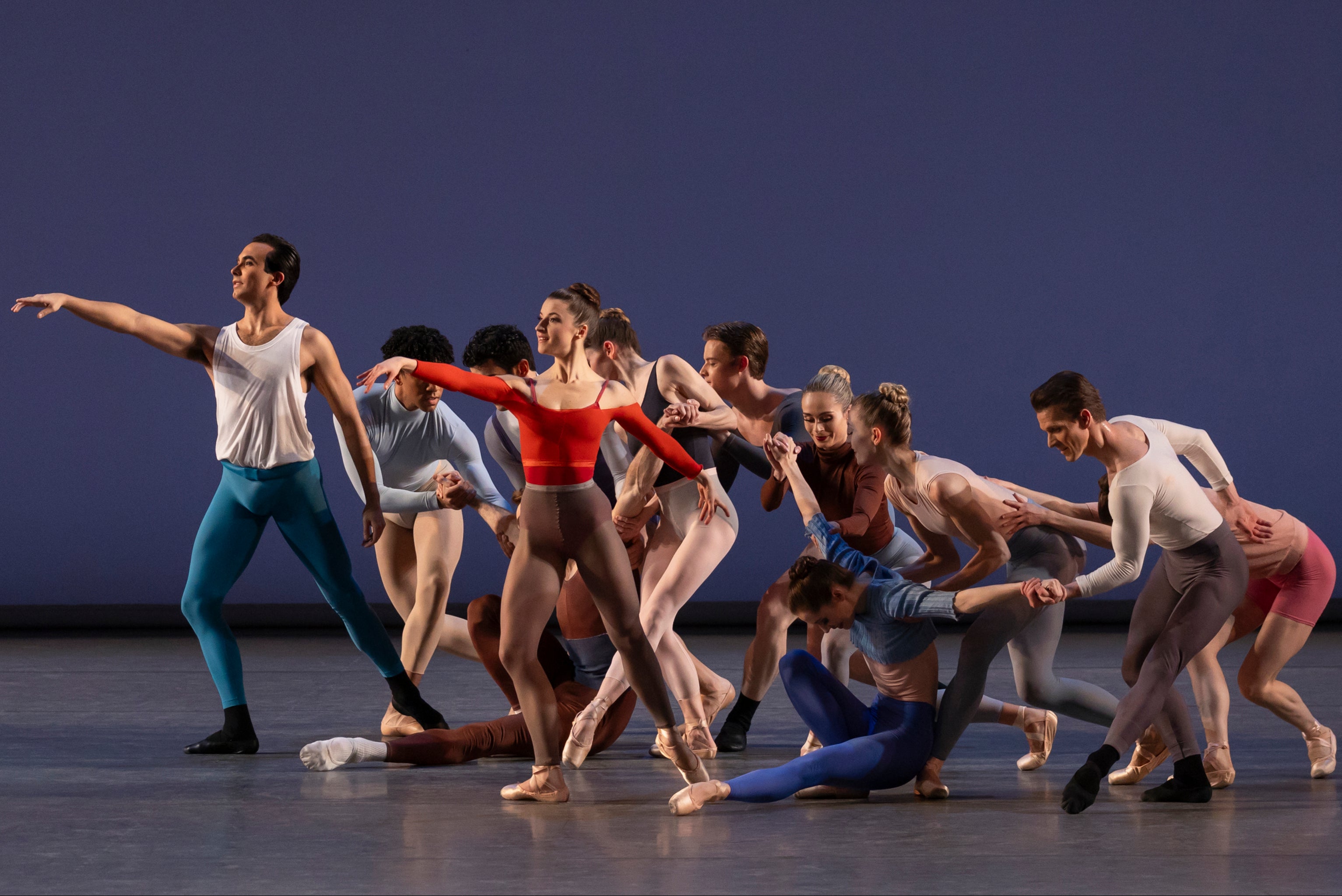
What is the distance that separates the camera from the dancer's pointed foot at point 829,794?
3.70 m

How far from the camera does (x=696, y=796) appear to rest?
350cm

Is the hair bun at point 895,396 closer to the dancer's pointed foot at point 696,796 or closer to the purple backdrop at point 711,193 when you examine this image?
the dancer's pointed foot at point 696,796

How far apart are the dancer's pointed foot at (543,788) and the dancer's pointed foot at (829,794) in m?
0.61

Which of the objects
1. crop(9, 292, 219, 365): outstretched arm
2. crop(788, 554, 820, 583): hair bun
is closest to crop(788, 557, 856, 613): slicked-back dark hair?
crop(788, 554, 820, 583): hair bun

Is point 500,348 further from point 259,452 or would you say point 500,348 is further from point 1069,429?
point 1069,429

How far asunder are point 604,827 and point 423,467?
1.95 metres

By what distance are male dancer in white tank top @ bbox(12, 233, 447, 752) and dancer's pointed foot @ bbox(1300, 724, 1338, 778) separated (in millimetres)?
2820

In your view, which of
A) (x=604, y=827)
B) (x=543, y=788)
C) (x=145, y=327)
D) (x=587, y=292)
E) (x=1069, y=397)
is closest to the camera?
(x=604, y=827)

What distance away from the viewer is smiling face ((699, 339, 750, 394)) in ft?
15.9

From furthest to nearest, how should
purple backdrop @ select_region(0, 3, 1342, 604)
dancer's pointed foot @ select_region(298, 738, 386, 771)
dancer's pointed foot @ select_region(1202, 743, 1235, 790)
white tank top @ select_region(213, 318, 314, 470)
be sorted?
1. purple backdrop @ select_region(0, 3, 1342, 604)
2. white tank top @ select_region(213, 318, 314, 470)
3. dancer's pointed foot @ select_region(298, 738, 386, 771)
4. dancer's pointed foot @ select_region(1202, 743, 1235, 790)

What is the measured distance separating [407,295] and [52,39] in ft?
7.98

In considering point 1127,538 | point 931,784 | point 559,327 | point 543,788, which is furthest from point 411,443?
point 1127,538

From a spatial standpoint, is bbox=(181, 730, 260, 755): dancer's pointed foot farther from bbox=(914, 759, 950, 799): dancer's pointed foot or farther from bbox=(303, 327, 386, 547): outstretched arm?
bbox=(914, 759, 950, 799): dancer's pointed foot

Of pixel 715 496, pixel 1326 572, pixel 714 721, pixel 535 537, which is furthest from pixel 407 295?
pixel 1326 572
